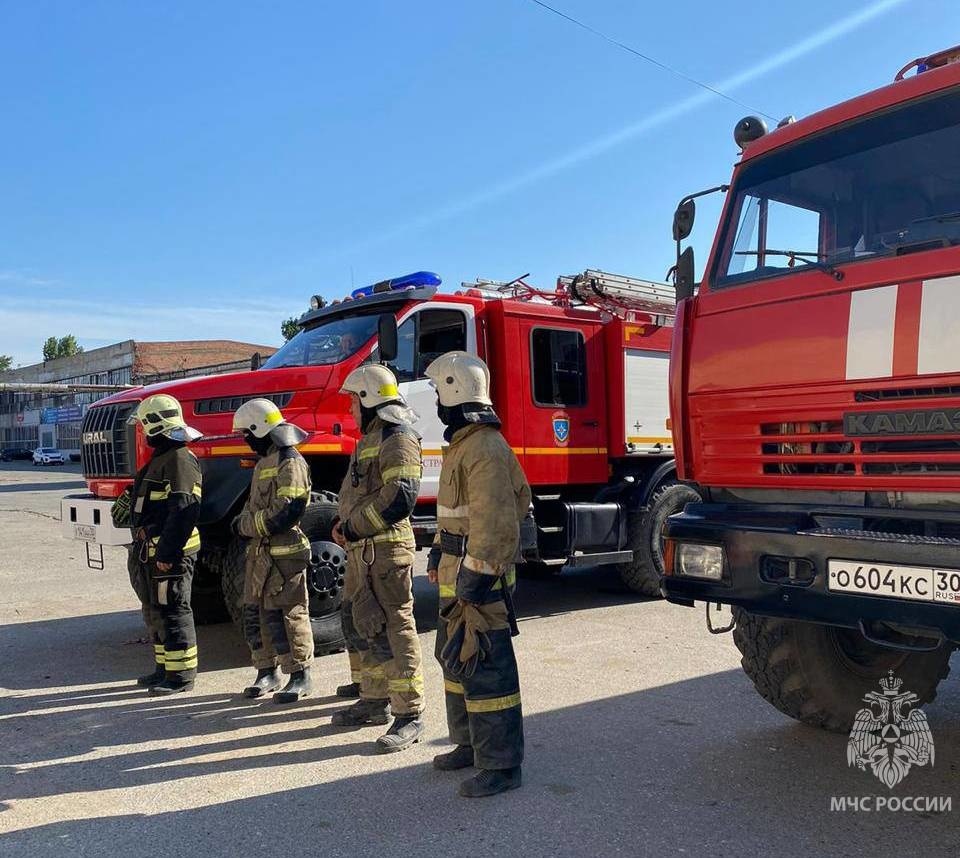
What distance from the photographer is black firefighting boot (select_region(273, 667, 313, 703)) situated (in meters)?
5.12

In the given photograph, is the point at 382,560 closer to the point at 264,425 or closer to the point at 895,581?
the point at 264,425

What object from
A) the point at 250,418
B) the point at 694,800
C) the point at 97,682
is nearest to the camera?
the point at 694,800

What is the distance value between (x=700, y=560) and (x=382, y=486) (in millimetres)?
1676

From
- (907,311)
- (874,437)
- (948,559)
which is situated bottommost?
(948,559)

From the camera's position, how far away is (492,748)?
145 inches

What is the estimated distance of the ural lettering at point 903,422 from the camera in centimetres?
306

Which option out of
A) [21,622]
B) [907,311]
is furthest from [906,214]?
[21,622]

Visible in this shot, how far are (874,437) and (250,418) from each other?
11.5ft

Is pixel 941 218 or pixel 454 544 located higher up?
pixel 941 218

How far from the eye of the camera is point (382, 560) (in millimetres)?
4516

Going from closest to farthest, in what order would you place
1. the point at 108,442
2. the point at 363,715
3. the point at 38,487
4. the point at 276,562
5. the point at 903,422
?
the point at 903,422, the point at 363,715, the point at 276,562, the point at 108,442, the point at 38,487

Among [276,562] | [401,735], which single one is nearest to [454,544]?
[401,735]

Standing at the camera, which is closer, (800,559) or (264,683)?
(800,559)

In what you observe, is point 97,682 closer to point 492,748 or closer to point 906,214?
point 492,748
